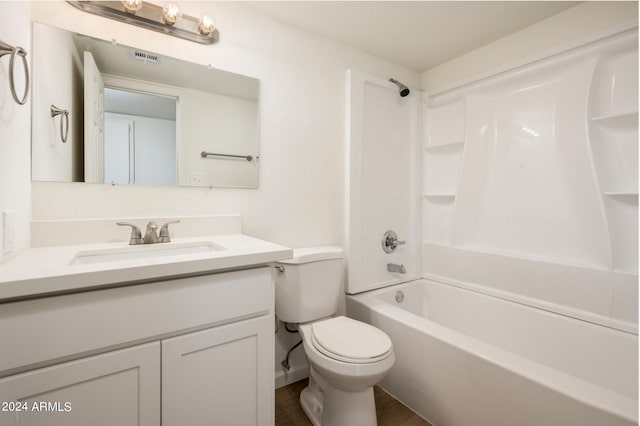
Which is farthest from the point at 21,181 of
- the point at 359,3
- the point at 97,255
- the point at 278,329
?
the point at 359,3

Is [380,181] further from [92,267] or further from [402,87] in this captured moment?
[92,267]

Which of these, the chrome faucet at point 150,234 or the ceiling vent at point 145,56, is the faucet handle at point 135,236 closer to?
the chrome faucet at point 150,234

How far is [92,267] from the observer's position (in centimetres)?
80

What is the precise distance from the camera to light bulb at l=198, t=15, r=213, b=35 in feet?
4.69

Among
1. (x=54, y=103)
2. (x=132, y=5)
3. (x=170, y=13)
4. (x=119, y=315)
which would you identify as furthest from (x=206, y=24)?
(x=119, y=315)

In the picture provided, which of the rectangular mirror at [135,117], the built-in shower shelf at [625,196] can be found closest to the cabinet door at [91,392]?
the rectangular mirror at [135,117]

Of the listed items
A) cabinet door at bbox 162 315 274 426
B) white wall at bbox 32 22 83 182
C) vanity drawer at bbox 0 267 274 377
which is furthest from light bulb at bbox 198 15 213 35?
cabinet door at bbox 162 315 274 426

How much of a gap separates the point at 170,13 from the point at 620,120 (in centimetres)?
230

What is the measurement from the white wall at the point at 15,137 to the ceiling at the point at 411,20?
1031 mm

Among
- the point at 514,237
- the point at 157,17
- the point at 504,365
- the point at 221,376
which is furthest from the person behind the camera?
the point at 514,237

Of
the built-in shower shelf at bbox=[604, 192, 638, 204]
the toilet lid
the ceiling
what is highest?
the ceiling

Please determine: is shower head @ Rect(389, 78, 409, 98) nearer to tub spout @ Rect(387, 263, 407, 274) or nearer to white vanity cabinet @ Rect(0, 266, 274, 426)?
tub spout @ Rect(387, 263, 407, 274)

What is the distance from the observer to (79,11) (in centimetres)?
125

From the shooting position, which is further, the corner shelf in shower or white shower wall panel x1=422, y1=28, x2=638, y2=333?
the corner shelf in shower
